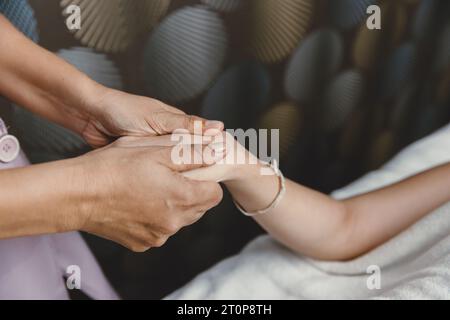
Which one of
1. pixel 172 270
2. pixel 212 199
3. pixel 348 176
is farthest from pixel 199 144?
pixel 348 176

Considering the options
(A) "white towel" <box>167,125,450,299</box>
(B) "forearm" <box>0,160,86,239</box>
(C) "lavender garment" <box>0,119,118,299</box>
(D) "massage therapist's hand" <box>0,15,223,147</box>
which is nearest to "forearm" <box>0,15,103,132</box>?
(D) "massage therapist's hand" <box>0,15,223,147</box>

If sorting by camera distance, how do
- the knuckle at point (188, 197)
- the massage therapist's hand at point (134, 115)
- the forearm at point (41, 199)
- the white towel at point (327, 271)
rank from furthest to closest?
the white towel at point (327, 271) < the massage therapist's hand at point (134, 115) < the knuckle at point (188, 197) < the forearm at point (41, 199)

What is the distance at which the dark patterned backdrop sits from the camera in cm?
100

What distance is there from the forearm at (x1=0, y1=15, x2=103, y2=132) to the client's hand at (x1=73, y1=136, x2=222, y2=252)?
15 cm

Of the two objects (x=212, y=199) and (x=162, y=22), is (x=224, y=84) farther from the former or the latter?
(x=212, y=199)

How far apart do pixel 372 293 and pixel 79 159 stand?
55 centimetres

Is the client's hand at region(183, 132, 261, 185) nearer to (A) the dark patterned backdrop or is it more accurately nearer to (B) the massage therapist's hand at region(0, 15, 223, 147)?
(B) the massage therapist's hand at region(0, 15, 223, 147)

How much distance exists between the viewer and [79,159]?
0.71 m

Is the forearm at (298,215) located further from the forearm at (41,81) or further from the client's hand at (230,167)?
the forearm at (41,81)

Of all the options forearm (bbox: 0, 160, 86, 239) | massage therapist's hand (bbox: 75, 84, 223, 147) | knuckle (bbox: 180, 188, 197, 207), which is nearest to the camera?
forearm (bbox: 0, 160, 86, 239)

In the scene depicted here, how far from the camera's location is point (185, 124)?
2.72 ft

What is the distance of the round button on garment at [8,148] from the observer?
76 centimetres

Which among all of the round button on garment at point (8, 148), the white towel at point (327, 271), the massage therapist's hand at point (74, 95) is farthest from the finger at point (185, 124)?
the white towel at point (327, 271)

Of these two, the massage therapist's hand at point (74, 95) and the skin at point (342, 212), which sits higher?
the massage therapist's hand at point (74, 95)
